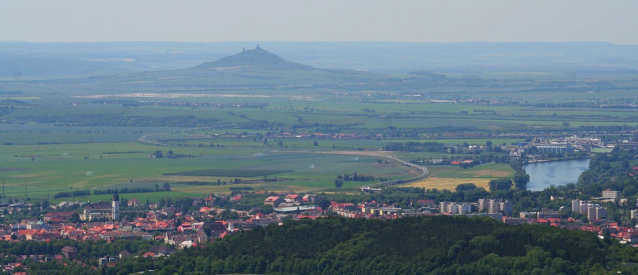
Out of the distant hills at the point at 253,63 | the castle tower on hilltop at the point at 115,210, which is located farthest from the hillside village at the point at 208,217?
the distant hills at the point at 253,63

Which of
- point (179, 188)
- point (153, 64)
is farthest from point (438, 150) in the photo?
point (153, 64)

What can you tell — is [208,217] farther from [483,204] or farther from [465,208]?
[483,204]

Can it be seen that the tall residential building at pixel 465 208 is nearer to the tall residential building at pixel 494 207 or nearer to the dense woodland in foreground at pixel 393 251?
the tall residential building at pixel 494 207

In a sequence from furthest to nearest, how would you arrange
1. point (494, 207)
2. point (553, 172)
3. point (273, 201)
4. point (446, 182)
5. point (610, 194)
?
point (553, 172)
point (446, 182)
point (610, 194)
point (273, 201)
point (494, 207)

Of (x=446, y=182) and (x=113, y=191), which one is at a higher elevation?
(x=113, y=191)

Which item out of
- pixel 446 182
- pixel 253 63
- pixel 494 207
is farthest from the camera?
pixel 253 63

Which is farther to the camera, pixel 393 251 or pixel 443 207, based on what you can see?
pixel 443 207

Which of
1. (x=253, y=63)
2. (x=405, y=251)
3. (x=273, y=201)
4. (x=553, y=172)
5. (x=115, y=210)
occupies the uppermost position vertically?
(x=405, y=251)

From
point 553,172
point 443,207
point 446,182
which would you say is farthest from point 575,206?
point 553,172

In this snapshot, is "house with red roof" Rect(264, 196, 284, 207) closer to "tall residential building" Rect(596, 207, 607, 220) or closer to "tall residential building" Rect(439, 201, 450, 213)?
"tall residential building" Rect(439, 201, 450, 213)

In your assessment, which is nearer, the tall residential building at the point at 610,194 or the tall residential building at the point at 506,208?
the tall residential building at the point at 506,208
